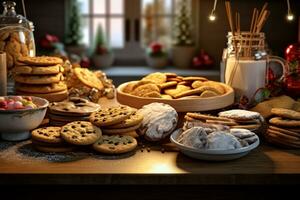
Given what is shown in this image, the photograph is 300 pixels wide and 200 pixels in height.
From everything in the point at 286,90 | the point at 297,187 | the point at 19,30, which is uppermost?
the point at 19,30

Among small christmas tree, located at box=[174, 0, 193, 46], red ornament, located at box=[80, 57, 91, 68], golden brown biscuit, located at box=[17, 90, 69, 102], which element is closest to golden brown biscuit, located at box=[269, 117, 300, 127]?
golden brown biscuit, located at box=[17, 90, 69, 102]

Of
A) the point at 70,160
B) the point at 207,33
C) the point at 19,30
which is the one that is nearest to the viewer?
the point at 70,160

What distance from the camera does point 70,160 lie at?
51.6 inches

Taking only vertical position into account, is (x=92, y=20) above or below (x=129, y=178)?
above

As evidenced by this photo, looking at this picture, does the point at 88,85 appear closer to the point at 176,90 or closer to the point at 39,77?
the point at 39,77

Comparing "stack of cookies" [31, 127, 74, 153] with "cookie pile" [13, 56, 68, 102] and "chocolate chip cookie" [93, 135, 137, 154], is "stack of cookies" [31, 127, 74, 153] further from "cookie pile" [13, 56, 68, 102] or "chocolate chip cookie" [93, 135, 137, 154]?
"cookie pile" [13, 56, 68, 102]

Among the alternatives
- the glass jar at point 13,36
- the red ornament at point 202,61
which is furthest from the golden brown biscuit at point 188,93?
the red ornament at point 202,61

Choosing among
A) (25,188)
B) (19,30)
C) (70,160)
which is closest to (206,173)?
(70,160)

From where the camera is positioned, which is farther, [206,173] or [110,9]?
[110,9]

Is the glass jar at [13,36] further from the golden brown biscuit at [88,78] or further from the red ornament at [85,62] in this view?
the red ornament at [85,62]

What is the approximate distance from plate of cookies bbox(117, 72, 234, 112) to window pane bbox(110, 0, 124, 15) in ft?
8.36

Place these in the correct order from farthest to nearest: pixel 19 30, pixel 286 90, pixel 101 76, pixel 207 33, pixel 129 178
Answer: pixel 207 33
pixel 101 76
pixel 19 30
pixel 286 90
pixel 129 178

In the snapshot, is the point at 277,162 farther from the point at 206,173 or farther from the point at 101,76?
the point at 101,76

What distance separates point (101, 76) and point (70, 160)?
0.95 meters
